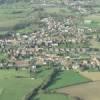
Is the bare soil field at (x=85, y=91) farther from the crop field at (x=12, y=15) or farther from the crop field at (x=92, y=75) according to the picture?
the crop field at (x=12, y=15)

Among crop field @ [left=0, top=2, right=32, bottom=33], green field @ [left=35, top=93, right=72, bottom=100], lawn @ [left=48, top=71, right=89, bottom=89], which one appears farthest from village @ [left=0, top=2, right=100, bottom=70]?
green field @ [left=35, top=93, right=72, bottom=100]

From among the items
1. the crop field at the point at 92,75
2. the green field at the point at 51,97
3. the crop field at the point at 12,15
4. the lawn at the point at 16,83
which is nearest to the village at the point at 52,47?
the crop field at the point at 92,75

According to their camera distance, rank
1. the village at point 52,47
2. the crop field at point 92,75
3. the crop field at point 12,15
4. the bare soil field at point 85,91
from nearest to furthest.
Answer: the bare soil field at point 85,91 < the crop field at point 92,75 < the village at point 52,47 < the crop field at point 12,15

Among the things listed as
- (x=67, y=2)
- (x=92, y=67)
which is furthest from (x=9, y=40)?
(x=67, y=2)

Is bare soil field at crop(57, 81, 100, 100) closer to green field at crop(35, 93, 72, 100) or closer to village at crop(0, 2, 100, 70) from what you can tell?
green field at crop(35, 93, 72, 100)

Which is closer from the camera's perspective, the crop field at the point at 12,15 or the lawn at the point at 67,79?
the lawn at the point at 67,79

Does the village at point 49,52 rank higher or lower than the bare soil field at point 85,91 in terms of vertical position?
higher
